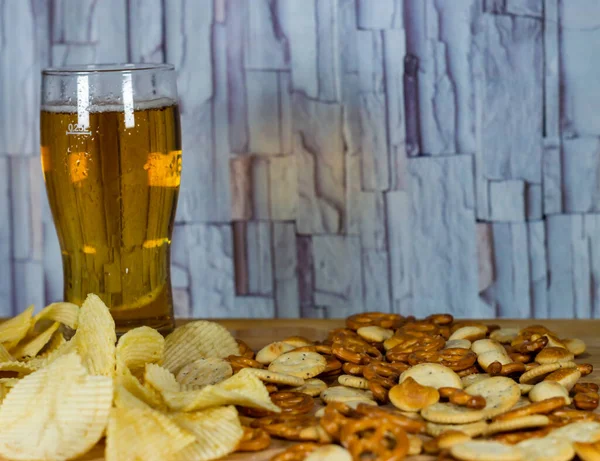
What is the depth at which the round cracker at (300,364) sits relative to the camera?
1.02m

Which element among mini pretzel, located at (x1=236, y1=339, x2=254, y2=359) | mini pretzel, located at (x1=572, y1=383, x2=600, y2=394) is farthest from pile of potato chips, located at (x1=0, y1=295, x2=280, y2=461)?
mini pretzel, located at (x1=572, y1=383, x2=600, y2=394)

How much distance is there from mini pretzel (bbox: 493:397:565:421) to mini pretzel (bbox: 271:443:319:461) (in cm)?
17

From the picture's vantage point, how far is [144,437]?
831 millimetres

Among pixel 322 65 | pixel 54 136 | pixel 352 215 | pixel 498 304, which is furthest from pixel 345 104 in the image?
pixel 54 136

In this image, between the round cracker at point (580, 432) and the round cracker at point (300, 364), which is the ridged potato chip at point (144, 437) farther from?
the round cracker at point (580, 432)

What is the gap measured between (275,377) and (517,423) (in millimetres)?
247

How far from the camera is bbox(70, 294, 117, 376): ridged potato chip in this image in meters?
0.96

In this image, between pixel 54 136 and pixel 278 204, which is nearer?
pixel 54 136

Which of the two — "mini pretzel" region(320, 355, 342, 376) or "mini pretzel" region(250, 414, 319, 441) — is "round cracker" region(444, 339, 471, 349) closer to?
"mini pretzel" region(320, 355, 342, 376)

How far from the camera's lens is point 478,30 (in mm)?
1530

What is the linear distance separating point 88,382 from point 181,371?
0.19 meters

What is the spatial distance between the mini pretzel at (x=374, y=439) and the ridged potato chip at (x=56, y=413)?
8.6 inches

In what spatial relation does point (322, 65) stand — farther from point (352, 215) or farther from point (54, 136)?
point (54, 136)

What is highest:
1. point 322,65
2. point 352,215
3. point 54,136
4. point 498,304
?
point 322,65
